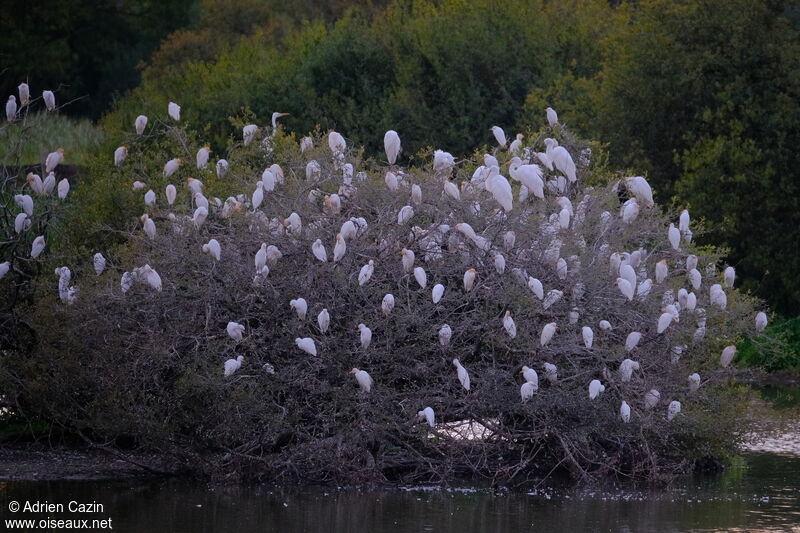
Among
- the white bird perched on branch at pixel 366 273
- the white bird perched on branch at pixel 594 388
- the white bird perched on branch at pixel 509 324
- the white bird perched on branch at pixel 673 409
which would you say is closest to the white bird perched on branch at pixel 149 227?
the white bird perched on branch at pixel 366 273

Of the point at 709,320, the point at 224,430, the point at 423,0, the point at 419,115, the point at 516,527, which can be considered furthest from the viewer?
the point at 423,0

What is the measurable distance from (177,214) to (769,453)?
17.6 feet

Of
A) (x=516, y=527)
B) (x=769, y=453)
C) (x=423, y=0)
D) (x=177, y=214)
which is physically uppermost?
(x=423, y=0)

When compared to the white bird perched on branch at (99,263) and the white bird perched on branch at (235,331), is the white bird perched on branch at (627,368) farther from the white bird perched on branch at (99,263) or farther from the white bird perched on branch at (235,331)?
the white bird perched on branch at (99,263)

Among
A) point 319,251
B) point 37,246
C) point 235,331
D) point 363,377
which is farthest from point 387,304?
point 37,246

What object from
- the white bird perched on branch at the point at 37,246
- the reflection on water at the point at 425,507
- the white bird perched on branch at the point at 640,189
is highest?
the white bird perched on branch at the point at 640,189

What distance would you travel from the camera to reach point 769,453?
11195 mm

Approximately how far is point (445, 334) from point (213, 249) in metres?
1.75

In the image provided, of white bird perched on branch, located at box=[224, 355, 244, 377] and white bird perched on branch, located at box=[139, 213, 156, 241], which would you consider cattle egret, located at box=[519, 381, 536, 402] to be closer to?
white bird perched on branch, located at box=[224, 355, 244, 377]

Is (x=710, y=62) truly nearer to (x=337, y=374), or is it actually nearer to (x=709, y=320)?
(x=709, y=320)

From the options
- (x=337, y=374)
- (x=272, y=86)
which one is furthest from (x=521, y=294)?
(x=272, y=86)

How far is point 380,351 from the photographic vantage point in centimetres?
913

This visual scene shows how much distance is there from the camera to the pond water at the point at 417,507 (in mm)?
Result: 8297

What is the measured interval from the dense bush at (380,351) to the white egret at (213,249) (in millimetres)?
88
